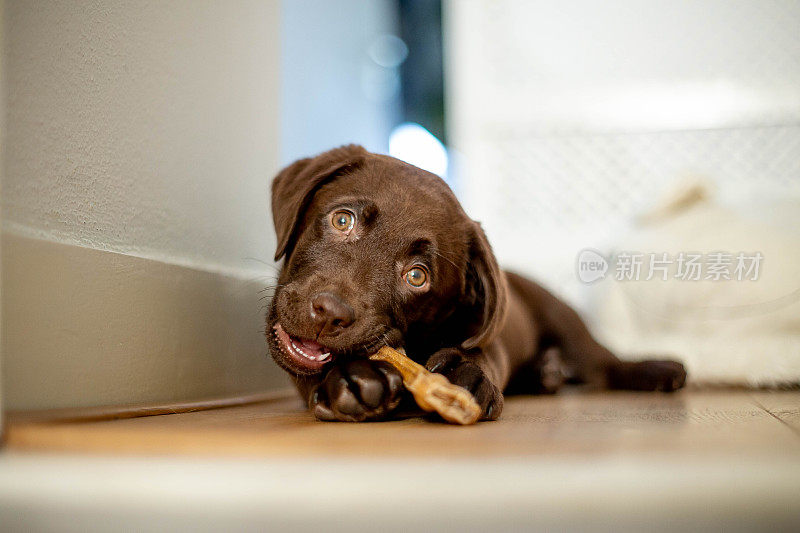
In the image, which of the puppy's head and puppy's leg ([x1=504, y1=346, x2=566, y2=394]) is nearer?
the puppy's head

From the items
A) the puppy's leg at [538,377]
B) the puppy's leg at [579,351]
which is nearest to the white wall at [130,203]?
the puppy's leg at [538,377]

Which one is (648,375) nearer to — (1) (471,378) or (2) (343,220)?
(1) (471,378)

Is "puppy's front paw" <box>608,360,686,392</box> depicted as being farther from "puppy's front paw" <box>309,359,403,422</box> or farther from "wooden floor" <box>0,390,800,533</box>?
"puppy's front paw" <box>309,359,403,422</box>

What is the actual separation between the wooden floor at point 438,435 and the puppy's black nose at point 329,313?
0.24 m

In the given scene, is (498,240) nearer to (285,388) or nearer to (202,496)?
(285,388)

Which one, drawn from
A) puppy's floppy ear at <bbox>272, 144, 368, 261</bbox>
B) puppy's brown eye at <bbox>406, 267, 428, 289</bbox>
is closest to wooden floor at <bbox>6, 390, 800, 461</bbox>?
puppy's brown eye at <bbox>406, 267, 428, 289</bbox>

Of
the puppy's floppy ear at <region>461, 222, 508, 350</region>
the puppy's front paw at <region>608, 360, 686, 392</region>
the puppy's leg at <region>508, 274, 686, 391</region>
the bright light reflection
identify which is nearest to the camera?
the puppy's floppy ear at <region>461, 222, 508, 350</region>

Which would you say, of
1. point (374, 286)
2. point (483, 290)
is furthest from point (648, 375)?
point (374, 286)

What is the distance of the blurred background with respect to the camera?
4.98ft

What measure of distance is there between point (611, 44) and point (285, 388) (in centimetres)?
306

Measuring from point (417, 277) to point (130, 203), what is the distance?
853mm

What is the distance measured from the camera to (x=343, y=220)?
196 centimetres

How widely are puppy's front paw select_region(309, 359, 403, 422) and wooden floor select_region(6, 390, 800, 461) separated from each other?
0.13ft

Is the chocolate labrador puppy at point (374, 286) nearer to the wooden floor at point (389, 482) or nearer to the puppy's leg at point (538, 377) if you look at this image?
the wooden floor at point (389, 482)
